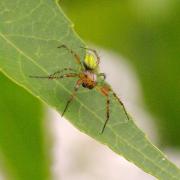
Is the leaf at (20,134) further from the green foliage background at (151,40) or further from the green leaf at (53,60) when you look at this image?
the green foliage background at (151,40)

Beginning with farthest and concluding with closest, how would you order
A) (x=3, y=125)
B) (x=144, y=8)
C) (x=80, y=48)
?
(x=144, y=8)
(x=3, y=125)
(x=80, y=48)

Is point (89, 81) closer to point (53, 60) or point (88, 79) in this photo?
point (88, 79)

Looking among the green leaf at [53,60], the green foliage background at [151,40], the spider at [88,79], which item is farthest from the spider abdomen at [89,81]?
the green foliage background at [151,40]

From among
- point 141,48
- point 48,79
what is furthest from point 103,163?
point 48,79

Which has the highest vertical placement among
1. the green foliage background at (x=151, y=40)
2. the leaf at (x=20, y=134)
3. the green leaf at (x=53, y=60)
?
the green foliage background at (x=151, y=40)

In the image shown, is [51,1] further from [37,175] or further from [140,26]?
[140,26]

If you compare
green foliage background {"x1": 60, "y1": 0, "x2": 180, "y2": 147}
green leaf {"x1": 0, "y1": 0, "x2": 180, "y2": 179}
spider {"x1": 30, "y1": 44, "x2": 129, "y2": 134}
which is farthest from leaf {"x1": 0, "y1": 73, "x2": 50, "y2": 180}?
green foliage background {"x1": 60, "y1": 0, "x2": 180, "y2": 147}

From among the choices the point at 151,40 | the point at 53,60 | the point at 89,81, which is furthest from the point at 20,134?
the point at 151,40

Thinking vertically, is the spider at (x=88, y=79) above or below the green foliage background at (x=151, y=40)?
below
